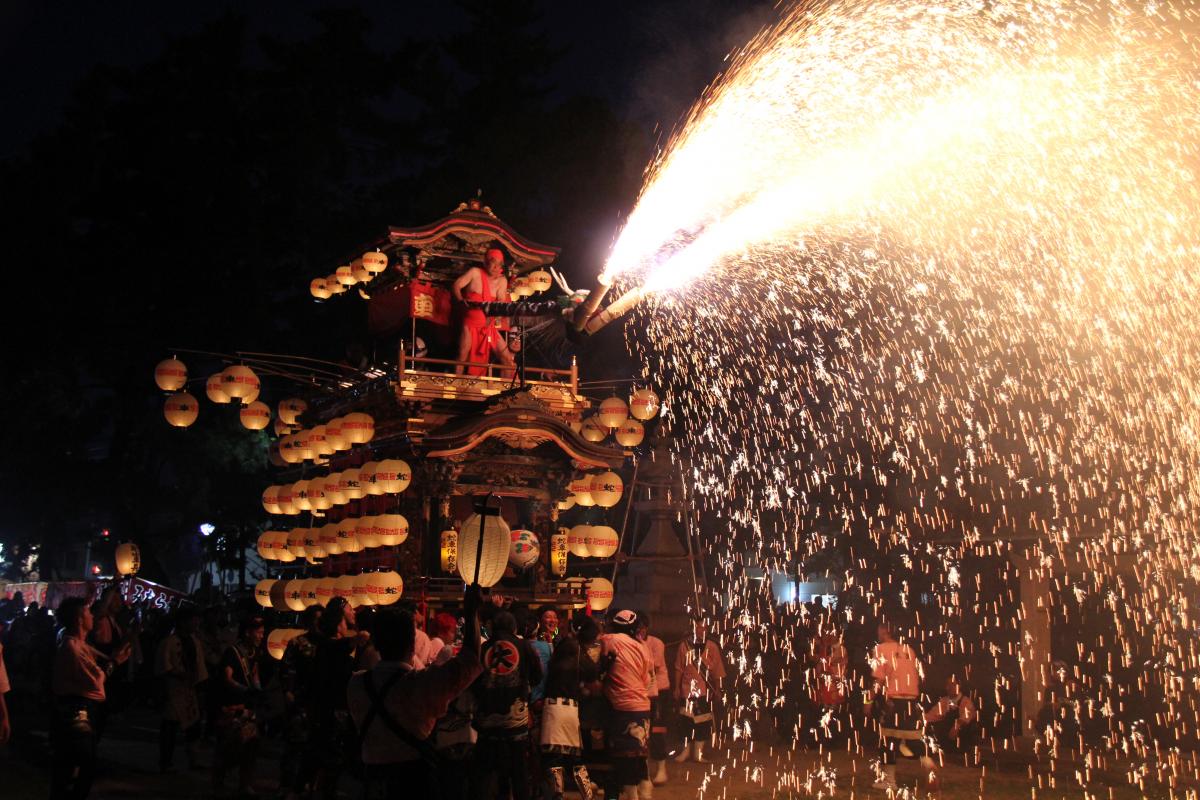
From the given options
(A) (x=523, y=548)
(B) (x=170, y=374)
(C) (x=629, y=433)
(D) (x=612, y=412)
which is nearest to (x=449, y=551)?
(A) (x=523, y=548)

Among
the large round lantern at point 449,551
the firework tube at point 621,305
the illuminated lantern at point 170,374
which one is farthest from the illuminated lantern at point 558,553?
the illuminated lantern at point 170,374

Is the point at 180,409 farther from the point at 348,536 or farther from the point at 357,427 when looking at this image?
the point at 348,536

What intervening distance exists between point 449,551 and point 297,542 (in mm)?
3549

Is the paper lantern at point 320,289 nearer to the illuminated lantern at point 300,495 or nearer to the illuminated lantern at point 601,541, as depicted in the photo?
the illuminated lantern at point 300,495

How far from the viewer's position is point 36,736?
52.7 ft

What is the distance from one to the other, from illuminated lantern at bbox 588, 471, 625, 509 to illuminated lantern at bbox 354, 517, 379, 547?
10.5ft

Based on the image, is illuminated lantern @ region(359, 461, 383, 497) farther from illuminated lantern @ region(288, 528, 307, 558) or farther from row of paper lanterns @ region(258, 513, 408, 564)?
illuminated lantern @ region(288, 528, 307, 558)

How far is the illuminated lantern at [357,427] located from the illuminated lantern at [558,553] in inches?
114

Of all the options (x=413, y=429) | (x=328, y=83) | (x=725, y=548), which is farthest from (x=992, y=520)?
(x=328, y=83)

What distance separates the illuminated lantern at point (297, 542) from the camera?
1703 cm

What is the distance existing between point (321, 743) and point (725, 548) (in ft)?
63.5

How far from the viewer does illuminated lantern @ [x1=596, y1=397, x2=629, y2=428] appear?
17266 millimetres

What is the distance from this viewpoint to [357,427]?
49.5 ft

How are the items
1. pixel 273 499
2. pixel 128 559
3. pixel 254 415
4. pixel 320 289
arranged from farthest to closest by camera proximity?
pixel 128 559, pixel 320 289, pixel 254 415, pixel 273 499
